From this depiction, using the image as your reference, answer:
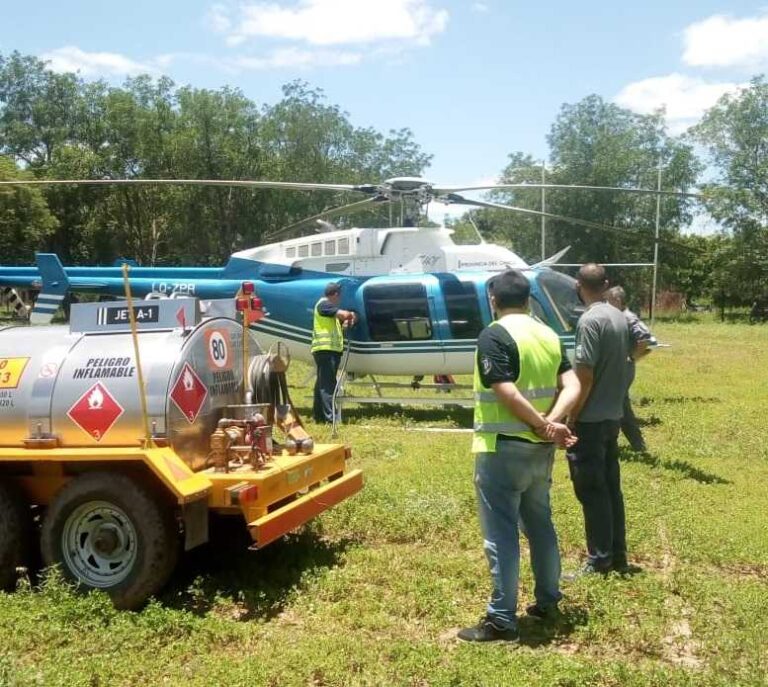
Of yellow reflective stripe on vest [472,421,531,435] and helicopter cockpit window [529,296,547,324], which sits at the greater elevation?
helicopter cockpit window [529,296,547,324]

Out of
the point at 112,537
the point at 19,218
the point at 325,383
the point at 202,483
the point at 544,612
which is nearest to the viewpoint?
the point at 544,612

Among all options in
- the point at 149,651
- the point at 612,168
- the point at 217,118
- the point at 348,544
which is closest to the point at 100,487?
the point at 149,651

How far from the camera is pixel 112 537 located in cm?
474

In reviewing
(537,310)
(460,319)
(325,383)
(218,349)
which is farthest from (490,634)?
(460,319)

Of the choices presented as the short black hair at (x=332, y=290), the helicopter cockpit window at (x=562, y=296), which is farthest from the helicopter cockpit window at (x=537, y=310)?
the short black hair at (x=332, y=290)

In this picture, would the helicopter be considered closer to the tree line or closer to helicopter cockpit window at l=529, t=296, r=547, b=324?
helicopter cockpit window at l=529, t=296, r=547, b=324

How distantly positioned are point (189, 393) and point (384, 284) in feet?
22.1

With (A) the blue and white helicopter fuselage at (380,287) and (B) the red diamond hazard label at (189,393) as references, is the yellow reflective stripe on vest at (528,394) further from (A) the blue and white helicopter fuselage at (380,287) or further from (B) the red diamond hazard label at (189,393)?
(A) the blue and white helicopter fuselage at (380,287)

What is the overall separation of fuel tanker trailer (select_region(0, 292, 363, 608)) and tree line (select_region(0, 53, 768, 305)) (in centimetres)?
3488

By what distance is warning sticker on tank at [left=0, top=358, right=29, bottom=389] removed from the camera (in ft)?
16.5

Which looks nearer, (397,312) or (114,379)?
(114,379)

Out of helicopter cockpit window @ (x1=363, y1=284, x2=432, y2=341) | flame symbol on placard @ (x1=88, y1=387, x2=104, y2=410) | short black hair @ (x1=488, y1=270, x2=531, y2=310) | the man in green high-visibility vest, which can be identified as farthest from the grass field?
helicopter cockpit window @ (x1=363, y1=284, x2=432, y2=341)

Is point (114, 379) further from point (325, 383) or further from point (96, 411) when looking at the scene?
point (325, 383)

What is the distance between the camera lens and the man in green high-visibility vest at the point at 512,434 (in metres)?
4.10
